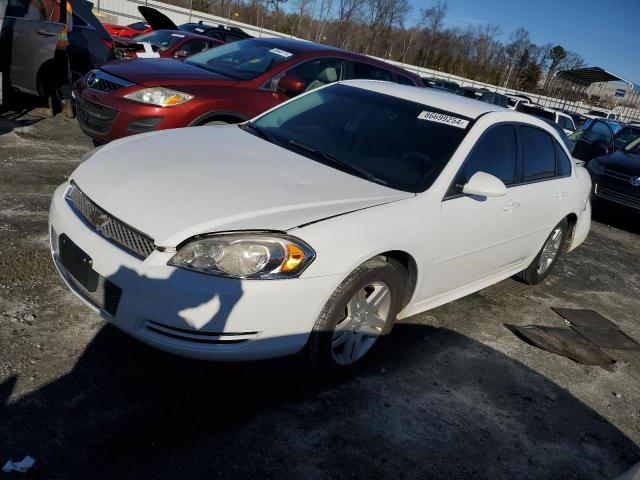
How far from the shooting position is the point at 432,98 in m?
4.21

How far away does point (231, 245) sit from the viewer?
2.65 metres

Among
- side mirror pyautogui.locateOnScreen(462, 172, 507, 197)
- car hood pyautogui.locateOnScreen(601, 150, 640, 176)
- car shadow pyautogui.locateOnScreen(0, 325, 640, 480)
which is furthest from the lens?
car hood pyautogui.locateOnScreen(601, 150, 640, 176)

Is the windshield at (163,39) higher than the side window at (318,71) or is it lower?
lower

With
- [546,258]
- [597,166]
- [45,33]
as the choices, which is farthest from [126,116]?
[597,166]

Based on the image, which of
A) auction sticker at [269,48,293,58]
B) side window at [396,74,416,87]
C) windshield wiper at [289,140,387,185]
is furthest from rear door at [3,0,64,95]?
windshield wiper at [289,140,387,185]

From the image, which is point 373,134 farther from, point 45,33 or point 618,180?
point 618,180

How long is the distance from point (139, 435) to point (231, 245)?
94cm

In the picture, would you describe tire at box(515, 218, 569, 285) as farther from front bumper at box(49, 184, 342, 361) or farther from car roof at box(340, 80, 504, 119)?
front bumper at box(49, 184, 342, 361)

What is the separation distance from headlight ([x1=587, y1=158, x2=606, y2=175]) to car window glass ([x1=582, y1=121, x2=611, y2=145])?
1625mm

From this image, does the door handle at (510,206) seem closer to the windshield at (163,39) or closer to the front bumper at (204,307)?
the front bumper at (204,307)

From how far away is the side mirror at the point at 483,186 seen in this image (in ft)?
11.4

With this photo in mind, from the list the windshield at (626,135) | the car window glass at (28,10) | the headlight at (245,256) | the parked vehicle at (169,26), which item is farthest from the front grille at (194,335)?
the parked vehicle at (169,26)

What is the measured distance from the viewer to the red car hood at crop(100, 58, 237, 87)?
5746 mm

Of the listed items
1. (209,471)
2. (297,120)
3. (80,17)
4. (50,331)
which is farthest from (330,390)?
(80,17)
